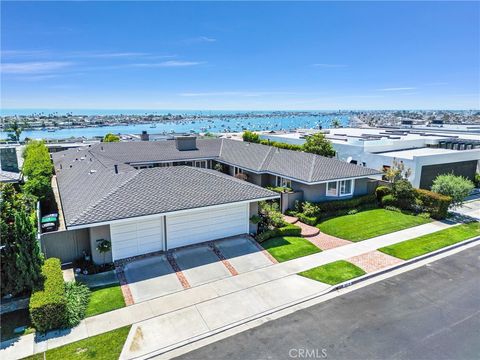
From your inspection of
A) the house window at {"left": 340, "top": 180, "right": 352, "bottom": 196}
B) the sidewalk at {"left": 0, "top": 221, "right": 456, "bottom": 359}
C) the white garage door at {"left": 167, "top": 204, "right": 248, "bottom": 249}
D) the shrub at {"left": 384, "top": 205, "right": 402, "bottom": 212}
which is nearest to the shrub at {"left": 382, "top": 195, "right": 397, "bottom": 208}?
the shrub at {"left": 384, "top": 205, "right": 402, "bottom": 212}

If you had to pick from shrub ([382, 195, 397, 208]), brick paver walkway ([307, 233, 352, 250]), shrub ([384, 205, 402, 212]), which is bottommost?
brick paver walkway ([307, 233, 352, 250])

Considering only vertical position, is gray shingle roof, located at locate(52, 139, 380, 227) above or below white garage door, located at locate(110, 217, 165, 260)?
above

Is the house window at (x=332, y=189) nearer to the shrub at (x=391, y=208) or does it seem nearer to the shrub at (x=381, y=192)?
the shrub at (x=381, y=192)

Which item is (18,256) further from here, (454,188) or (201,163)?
(454,188)

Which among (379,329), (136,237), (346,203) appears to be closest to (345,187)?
(346,203)

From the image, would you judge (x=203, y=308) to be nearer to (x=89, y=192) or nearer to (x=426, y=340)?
(x=426, y=340)

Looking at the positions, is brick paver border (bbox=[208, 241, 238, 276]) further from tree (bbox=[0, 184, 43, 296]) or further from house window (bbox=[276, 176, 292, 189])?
house window (bbox=[276, 176, 292, 189])

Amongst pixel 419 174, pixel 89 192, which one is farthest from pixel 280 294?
pixel 419 174

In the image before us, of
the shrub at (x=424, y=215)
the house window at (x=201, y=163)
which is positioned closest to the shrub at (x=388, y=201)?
the shrub at (x=424, y=215)
